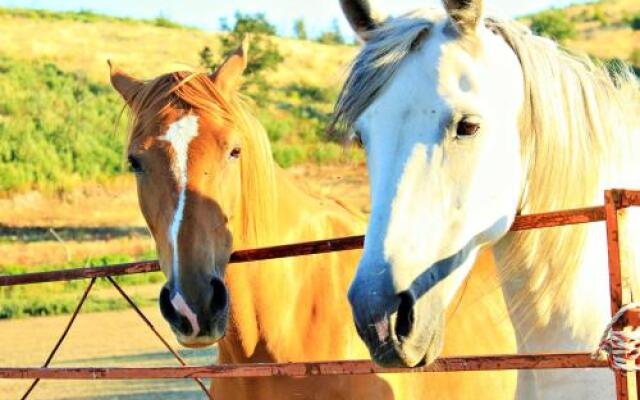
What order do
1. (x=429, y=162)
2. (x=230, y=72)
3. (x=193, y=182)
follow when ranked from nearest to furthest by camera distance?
(x=429, y=162)
(x=193, y=182)
(x=230, y=72)

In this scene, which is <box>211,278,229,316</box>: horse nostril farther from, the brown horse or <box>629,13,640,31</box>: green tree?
<box>629,13,640,31</box>: green tree

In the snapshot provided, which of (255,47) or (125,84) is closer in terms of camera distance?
(125,84)

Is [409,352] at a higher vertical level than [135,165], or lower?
lower

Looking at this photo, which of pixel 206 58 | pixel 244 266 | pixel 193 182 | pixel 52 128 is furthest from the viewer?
pixel 52 128

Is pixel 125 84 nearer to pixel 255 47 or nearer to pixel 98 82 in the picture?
pixel 255 47

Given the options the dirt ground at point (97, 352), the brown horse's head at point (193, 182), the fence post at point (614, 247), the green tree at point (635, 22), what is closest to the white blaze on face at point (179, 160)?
the brown horse's head at point (193, 182)

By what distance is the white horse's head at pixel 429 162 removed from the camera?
7.09ft

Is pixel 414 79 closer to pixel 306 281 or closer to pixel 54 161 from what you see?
pixel 306 281

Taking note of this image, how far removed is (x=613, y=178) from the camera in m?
2.61

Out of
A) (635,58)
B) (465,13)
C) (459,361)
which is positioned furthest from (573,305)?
(635,58)

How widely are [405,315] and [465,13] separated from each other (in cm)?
80

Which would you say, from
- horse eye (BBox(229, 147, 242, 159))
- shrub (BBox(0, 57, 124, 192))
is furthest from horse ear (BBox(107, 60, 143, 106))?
shrub (BBox(0, 57, 124, 192))

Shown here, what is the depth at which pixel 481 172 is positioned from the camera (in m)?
2.34

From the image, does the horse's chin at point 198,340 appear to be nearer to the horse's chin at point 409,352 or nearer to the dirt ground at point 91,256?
the horse's chin at point 409,352
